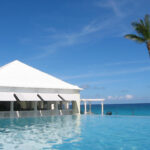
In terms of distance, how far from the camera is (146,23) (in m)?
26.0

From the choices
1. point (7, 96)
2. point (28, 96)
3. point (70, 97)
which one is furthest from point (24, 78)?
point (70, 97)

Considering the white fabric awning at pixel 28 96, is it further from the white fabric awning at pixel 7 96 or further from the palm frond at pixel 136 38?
the palm frond at pixel 136 38

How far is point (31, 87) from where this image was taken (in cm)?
3069

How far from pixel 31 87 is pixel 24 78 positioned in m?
2.50

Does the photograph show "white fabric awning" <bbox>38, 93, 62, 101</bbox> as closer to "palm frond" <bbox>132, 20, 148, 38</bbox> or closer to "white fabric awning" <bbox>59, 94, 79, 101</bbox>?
"white fabric awning" <bbox>59, 94, 79, 101</bbox>

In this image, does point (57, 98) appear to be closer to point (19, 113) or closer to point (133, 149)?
point (19, 113)

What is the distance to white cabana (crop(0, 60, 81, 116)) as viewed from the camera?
29233 millimetres

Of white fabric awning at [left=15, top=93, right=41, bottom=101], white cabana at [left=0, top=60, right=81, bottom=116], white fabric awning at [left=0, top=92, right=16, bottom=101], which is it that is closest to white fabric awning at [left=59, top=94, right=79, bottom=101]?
white cabana at [left=0, top=60, right=81, bottom=116]

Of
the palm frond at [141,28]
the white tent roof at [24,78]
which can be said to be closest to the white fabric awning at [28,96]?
the white tent roof at [24,78]

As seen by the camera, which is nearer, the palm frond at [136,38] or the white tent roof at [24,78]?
the palm frond at [136,38]

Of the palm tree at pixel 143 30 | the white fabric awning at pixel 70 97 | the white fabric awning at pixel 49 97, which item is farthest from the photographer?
the white fabric awning at pixel 70 97

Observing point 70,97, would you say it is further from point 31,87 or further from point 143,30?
point 143,30

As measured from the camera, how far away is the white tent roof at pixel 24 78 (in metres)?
30.5

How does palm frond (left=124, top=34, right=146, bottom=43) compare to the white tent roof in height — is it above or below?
above
